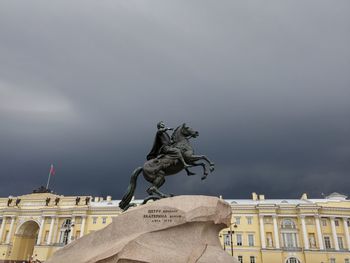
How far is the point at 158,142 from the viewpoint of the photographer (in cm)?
1130

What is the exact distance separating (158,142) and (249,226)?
62261mm

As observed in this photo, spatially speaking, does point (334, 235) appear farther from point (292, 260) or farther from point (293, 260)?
point (292, 260)

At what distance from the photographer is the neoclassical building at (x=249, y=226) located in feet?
210

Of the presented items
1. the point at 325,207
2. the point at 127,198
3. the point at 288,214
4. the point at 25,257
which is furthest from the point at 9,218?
the point at 127,198

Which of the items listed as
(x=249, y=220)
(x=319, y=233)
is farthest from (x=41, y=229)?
(x=319, y=233)

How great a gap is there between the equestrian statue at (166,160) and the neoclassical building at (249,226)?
167 feet

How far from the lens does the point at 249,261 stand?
64500mm

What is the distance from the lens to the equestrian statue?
10.5 meters

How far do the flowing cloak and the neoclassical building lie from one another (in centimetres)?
5072

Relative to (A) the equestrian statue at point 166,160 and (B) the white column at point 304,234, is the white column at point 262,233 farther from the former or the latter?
(A) the equestrian statue at point 166,160

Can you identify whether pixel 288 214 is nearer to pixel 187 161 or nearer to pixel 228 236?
pixel 228 236

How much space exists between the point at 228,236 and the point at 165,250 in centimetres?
6125

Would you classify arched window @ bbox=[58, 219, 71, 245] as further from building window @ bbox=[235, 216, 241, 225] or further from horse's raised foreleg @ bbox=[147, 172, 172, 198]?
horse's raised foreleg @ bbox=[147, 172, 172, 198]

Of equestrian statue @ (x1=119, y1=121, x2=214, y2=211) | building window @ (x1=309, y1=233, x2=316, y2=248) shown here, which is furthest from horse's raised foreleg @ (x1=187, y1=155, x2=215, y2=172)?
building window @ (x1=309, y1=233, x2=316, y2=248)
